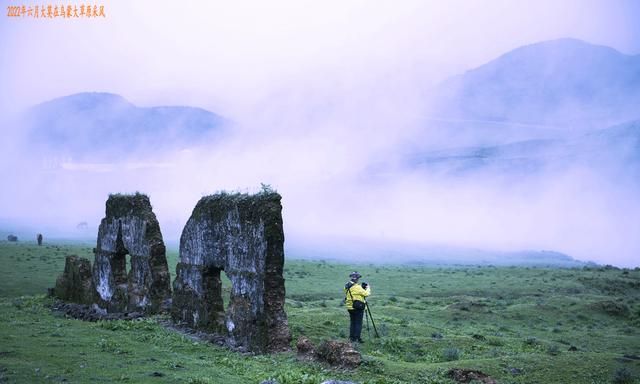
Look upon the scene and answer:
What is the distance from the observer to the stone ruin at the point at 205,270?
19.1 meters

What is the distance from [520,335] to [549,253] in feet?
366

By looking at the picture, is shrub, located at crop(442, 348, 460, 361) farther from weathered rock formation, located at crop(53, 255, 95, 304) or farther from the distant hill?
the distant hill

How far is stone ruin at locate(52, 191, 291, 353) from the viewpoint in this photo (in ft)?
62.6

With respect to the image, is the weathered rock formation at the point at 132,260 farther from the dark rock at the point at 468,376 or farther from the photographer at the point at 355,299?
the dark rock at the point at 468,376

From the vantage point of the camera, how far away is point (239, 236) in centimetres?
2048

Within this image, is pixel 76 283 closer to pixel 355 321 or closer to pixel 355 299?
pixel 355 321

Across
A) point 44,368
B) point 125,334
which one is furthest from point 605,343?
point 44,368

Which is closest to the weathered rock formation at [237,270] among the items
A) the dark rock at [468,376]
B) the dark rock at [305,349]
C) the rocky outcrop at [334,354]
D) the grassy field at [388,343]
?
the grassy field at [388,343]

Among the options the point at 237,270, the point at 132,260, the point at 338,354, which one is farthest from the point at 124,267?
the point at 338,354

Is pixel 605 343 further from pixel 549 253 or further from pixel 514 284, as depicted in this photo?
pixel 549 253

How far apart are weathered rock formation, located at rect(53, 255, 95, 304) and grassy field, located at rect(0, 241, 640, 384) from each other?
Answer: 1145 millimetres

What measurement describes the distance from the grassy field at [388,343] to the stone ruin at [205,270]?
3.90ft

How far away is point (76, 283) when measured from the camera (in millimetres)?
32031

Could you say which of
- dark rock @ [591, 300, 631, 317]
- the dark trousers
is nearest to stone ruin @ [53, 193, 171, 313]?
the dark trousers
